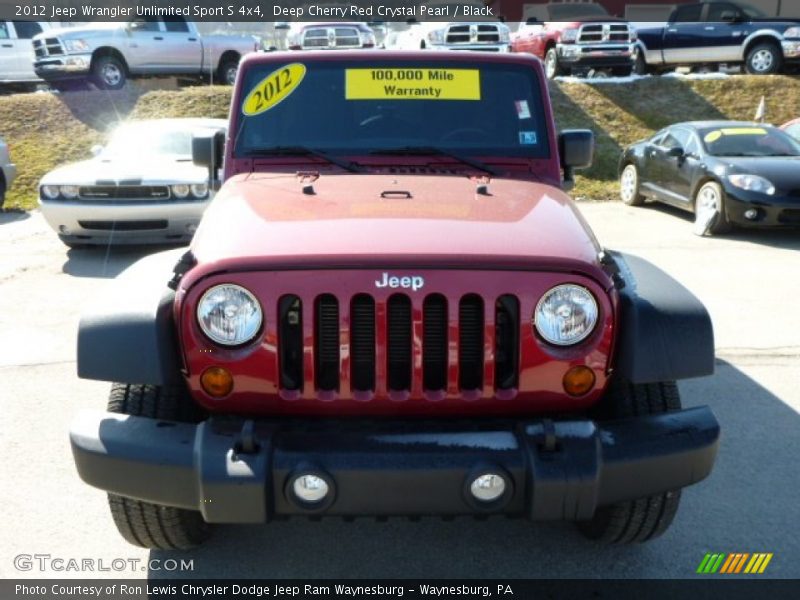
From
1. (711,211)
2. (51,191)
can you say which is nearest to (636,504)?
(51,191)

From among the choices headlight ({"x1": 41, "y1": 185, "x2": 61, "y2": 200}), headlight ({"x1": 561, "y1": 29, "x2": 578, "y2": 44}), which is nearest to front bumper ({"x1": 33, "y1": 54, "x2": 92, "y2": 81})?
headlight ({"x1": 41, "y1": 185, "x2": 61, "y2": 200})

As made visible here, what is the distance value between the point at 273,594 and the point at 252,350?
956 mm

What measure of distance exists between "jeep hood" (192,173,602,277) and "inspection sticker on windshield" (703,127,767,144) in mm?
7785

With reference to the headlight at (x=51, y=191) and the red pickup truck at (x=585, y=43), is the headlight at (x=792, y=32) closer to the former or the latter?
the red pickup truck at (x=585, y=43)

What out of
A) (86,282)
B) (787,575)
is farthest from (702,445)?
(86,282)

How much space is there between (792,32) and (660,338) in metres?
17.9

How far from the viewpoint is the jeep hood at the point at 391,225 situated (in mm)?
2641

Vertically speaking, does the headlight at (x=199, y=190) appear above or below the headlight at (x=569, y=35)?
above

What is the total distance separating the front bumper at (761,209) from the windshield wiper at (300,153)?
22.8 ft

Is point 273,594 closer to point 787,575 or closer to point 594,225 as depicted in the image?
point 787,575

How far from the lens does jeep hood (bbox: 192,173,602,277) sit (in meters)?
2.64

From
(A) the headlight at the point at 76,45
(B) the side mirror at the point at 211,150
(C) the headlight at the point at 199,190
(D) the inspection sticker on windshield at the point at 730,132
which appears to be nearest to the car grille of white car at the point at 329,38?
(A) the headlight at the point at 76,45

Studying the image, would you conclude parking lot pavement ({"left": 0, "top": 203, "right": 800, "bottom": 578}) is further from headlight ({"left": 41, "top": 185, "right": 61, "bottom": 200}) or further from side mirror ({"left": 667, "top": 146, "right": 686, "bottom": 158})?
side mirror ({"left": 667, "top": 146, "right": 686, "bottom": 158})

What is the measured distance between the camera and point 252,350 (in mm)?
2656
